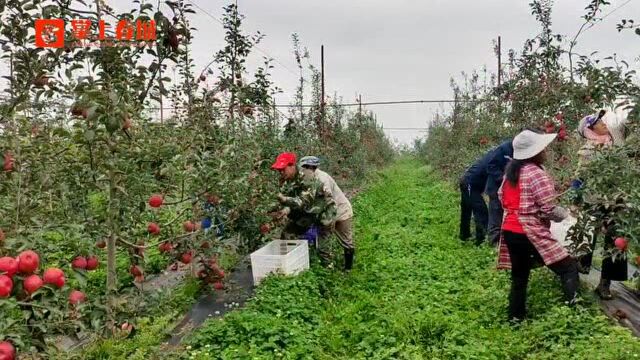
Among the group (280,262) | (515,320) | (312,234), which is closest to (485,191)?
(312,234)

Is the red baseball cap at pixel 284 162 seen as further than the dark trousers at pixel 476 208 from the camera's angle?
No

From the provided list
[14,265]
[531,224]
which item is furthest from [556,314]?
[14,265]

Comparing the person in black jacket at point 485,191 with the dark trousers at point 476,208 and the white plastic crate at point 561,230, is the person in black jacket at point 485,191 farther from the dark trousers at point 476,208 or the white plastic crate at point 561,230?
the white plastic crate at point 561,230

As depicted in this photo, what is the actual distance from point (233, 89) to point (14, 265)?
4.76 metres

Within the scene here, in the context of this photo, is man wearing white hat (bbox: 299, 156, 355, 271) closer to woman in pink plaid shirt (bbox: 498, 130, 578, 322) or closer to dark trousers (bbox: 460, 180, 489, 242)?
dark trousers (bbox: 460, 180, 489, 242)

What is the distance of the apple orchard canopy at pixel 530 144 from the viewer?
434 cm

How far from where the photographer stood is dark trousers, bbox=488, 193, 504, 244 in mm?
6949

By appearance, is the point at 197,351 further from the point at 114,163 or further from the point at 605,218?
the point at 605,218

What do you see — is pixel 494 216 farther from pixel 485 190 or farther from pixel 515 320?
pixel 515 320

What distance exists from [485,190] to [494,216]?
15.1 inches

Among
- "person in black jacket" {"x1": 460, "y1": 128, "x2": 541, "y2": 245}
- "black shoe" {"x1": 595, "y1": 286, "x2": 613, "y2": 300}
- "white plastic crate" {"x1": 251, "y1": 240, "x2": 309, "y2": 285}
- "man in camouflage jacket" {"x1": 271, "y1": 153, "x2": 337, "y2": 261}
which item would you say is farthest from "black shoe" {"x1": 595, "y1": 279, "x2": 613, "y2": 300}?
"white plastic crate" {"x1": 251, "y1": 240, "x2": 309, "y2": 285}

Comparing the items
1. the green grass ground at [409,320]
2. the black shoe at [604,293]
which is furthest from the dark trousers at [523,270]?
the black shoe at [604,293]

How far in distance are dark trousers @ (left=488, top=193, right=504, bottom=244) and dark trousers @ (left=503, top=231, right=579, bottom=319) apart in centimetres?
239

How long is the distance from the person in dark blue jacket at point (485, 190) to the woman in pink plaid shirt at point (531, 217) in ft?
7.16
